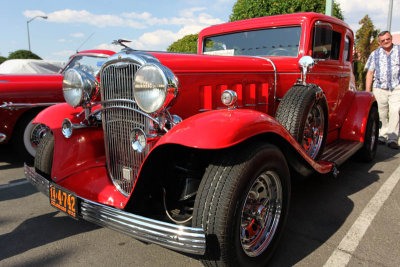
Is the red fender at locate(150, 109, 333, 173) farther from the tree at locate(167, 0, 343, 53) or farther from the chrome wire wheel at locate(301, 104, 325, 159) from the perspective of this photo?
the tree at locate(167, 0, 343, 53)

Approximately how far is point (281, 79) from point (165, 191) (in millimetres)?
1786

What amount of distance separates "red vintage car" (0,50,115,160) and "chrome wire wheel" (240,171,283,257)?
3.04 meters

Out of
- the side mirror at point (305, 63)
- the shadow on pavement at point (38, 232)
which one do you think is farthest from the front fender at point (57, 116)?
the side mirror at point (305, 63)

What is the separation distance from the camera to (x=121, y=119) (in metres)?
2.13

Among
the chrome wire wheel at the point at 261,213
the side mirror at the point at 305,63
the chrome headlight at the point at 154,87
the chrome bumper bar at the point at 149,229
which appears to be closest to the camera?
the chrome bumper bar at the point at 149,229

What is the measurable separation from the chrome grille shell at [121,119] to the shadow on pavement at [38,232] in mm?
595

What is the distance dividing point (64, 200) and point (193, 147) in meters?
0.97

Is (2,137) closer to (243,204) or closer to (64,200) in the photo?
(64,200)

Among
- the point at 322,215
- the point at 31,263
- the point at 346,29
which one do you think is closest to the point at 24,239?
the point at 31,263

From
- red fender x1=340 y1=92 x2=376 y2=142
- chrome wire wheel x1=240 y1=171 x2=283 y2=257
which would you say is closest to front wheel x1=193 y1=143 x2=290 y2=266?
chrome wire wheel x1=240 y1=171 x2=283 y2=257

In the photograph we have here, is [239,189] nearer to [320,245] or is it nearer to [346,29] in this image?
[320,245]

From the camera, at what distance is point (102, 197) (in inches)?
82.1

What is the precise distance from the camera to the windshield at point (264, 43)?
328cm

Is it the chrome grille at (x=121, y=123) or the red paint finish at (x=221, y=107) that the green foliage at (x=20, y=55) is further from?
the chrome grille at (x=121, y=123)
